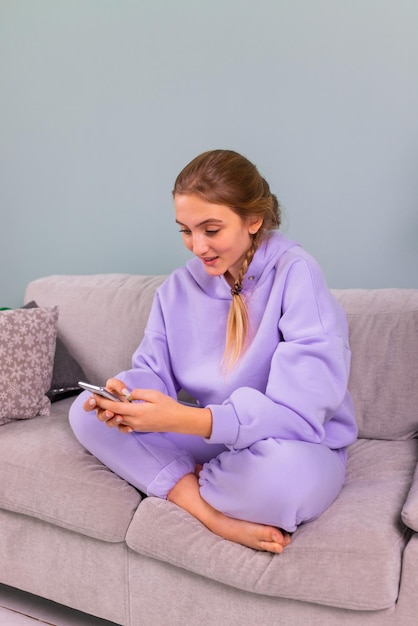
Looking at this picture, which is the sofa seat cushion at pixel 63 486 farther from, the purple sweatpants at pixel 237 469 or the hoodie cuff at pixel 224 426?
the hoodie cuff at pixel 224 426

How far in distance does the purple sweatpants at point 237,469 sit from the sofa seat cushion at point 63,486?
5 cm

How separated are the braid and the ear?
0.09 ft

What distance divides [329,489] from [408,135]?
125 centimetres

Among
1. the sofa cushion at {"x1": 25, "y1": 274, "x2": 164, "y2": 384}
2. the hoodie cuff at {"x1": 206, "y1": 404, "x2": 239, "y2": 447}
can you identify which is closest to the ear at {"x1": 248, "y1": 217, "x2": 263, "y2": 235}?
the hoodie cuff at {"x1": 206, "y1": 404, "x2": 239, "y2": 447}

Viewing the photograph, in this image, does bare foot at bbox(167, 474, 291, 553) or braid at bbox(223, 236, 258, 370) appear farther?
braid at bbox(223, 236, 258, 370)

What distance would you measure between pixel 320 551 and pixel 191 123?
177 centimetres

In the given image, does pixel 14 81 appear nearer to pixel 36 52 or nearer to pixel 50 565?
pixel 36 52

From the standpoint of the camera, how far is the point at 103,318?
7.92ft

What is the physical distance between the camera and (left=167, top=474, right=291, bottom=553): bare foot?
1.44m

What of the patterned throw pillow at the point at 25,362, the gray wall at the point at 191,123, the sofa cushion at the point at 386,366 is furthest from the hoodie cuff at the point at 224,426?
the gray wall at the point at 191,123

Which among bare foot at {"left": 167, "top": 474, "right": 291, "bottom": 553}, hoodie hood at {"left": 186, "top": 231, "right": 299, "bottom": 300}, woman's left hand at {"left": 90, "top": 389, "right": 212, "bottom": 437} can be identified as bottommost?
bare foot at {"left": 167, "top": 474, "right": 291, "bottom": 553}

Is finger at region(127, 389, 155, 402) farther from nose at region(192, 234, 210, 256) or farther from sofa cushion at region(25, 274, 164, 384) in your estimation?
sofa cushion at region(25, 274, 164, 384)

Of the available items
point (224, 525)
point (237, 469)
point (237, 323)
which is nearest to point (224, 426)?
point (237, 469)

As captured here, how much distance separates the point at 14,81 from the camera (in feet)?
10.3
